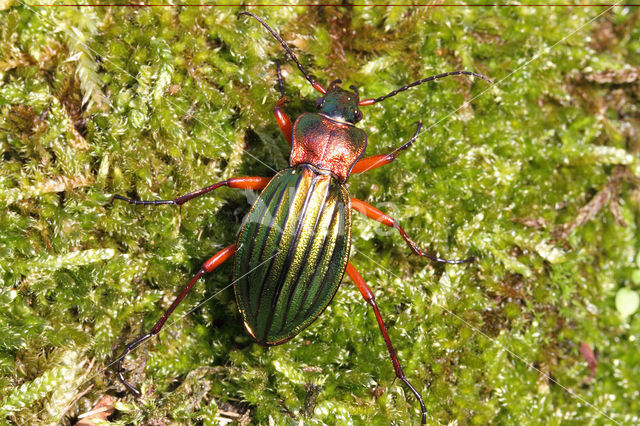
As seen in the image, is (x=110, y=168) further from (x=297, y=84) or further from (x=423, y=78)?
(x=423, y=78)

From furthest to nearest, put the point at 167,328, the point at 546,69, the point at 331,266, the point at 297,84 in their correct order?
the point at 546,69 → the point at 297,84 → the point at 167,328 → the point at 331,266

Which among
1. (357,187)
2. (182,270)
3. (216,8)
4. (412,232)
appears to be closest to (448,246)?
(412,232)

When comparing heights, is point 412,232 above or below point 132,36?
below

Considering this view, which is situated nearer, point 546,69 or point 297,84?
point 297,84

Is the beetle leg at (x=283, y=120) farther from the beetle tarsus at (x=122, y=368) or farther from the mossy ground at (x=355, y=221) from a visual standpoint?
the beetle tarsus at (x=122, y=368)

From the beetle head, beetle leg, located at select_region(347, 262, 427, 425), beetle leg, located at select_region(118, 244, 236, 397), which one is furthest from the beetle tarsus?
the beetle head

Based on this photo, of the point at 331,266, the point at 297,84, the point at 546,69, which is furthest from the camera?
the point at 546,69

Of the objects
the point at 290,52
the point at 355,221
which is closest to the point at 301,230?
the point at 355,221

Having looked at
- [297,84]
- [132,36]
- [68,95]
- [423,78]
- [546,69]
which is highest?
[132,36]

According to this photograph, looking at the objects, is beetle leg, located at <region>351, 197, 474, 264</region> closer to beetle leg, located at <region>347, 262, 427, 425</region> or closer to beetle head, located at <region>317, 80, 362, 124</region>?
beetle leg, located at <region>347, 262, 427, 425</region>
